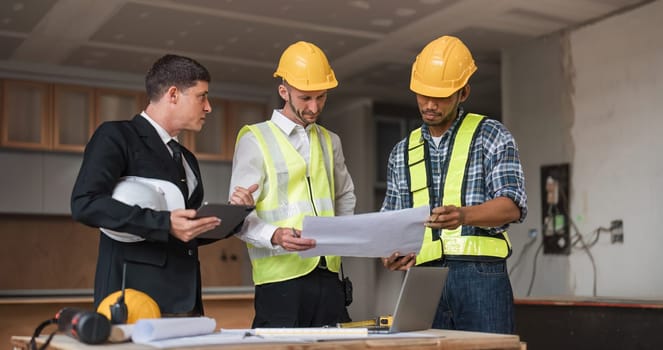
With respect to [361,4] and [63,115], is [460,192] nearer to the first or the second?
[361,4]

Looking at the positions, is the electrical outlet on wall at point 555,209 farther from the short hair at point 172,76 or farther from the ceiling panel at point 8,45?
the ceiling panel at point 8,45

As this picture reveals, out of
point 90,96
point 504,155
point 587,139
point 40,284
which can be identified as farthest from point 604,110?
point 40,284

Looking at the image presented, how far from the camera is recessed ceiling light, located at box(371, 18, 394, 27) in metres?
5.64

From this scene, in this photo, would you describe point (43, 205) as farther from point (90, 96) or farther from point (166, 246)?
point (166, 246)

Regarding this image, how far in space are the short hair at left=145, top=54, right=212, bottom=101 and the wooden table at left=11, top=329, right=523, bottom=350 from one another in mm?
777

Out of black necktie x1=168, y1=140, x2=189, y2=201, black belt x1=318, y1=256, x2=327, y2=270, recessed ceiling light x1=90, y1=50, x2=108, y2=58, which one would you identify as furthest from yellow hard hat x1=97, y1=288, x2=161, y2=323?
recessed ceiling light x1=90, y1=50, x2=108, y2=58

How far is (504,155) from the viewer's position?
236cm

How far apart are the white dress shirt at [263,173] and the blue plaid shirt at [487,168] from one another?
0.84 ft

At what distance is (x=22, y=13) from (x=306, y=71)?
360 cm

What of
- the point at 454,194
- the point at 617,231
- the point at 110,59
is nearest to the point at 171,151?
the point at 454,194

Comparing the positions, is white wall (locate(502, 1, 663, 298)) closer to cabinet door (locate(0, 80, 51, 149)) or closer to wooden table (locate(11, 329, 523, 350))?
wooden table (locate(11, 329, 523, 350))

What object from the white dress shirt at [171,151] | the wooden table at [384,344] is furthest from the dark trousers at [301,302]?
the wooden table at [384,344]

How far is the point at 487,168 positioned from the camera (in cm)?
239

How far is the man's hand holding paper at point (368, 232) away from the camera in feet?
6.84
